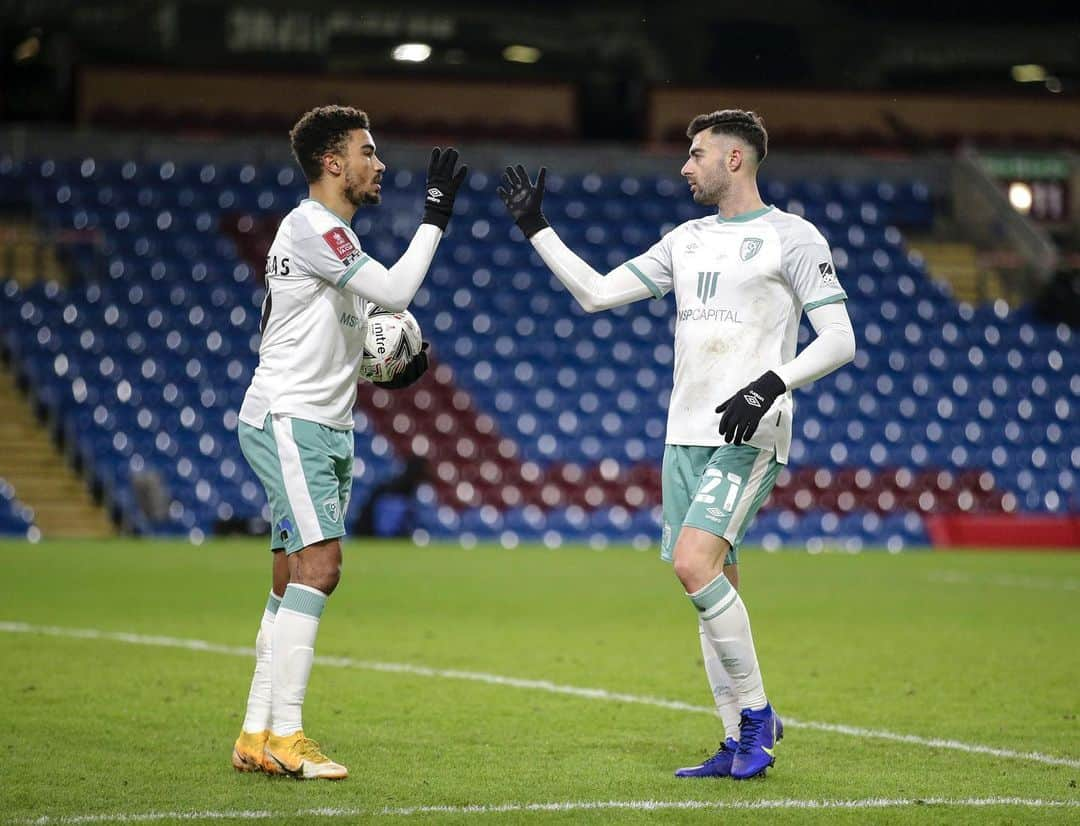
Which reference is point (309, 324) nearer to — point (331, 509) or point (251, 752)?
point (331, 509)

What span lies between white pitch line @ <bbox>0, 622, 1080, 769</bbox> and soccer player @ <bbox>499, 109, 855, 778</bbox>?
40.3 inches

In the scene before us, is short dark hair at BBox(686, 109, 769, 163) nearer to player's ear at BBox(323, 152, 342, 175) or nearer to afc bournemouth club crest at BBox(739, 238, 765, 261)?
afc bournemouth club crest at BBox(739, 238, 765, 261)

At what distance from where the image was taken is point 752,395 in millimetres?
5402

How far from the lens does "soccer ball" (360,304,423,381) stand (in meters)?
5.95

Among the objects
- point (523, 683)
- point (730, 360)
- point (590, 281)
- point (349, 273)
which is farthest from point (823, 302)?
point (523, 683)

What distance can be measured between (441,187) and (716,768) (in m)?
2.37

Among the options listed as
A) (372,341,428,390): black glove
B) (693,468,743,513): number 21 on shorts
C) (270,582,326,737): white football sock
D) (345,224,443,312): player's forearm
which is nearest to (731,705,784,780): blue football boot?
(693,468,743,513): number 21 on shorts

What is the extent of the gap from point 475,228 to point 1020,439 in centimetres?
922

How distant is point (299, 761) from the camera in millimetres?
5387

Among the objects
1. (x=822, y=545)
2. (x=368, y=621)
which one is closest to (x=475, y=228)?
(x=822, y=545)

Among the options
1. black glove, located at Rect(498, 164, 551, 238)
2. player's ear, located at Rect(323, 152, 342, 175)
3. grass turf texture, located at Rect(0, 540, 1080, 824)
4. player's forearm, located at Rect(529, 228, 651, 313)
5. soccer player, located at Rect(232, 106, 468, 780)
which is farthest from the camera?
black glove, located at Rect(498, 164, 551, 238)

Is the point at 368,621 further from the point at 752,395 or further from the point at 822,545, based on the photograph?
the point at 822,545

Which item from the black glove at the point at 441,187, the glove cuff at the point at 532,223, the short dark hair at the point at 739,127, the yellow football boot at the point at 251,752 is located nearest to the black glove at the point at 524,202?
the glove cuff at the point at 532,223

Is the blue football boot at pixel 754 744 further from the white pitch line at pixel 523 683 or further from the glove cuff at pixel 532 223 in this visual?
the glove cuff at pixel 532 223
